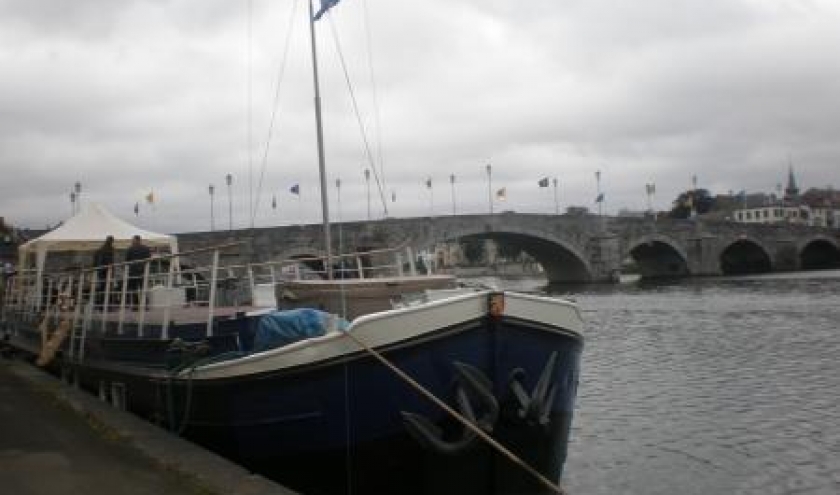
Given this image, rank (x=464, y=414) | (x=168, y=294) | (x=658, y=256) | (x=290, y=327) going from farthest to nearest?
(x=658, y=256) < (x=168, y=294) < (x=290, y=327) < (x=464, y=414)

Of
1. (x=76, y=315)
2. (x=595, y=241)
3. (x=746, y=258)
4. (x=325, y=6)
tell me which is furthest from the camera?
(x=746, y=258)

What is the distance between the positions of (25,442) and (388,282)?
3393 millimetres

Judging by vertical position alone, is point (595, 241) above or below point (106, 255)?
above

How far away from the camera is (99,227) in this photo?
619 inches

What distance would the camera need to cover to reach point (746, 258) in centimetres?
7950

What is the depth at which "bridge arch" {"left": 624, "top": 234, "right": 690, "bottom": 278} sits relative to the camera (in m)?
66.3

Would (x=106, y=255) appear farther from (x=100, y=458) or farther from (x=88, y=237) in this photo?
(x=100, y=458)

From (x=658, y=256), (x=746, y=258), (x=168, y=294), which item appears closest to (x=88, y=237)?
(x=168, y=294)

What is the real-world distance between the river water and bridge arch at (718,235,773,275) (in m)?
51.3

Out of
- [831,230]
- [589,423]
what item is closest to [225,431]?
[589,423]

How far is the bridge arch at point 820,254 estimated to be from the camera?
81375 mm

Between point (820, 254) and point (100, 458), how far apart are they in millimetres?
89439

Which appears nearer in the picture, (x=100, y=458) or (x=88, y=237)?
(x=100, y=458)

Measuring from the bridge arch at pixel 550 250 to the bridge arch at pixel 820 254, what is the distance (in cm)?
2743
